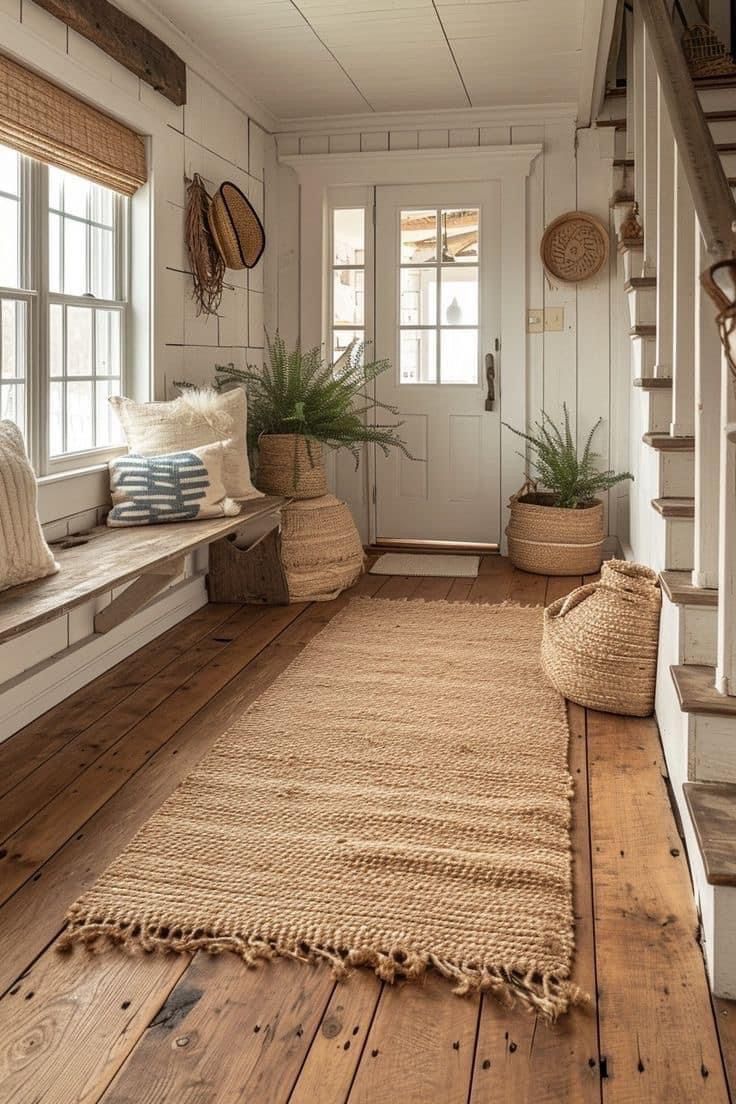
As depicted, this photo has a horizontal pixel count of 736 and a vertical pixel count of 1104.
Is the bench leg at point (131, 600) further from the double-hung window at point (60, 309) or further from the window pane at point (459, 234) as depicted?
the window pane at point (459, 234)

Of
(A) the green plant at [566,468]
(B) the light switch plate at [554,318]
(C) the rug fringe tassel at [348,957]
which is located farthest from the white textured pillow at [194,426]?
(C) the rug fringe tassel at [348,957]

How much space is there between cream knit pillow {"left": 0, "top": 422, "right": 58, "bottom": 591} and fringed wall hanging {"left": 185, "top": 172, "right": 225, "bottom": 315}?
6.37ft

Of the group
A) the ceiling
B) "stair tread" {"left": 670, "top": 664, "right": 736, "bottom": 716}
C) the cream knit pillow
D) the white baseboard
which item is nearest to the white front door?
the ceiling

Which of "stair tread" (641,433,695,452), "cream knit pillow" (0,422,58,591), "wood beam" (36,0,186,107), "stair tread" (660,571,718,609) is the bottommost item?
"stair tread" (660,571,718,609)

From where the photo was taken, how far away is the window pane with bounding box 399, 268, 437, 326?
561 centimetres

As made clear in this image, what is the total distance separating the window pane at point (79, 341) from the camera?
140 inches

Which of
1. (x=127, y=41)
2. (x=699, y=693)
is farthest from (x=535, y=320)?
(x=699, y=693)

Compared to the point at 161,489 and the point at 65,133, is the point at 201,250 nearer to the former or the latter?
the point at 65,133

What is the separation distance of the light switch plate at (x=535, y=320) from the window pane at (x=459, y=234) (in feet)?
1.41

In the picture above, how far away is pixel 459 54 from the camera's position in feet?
14.8

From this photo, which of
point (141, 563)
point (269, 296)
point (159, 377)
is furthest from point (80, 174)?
point (269, 296)

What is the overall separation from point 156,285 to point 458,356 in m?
2.09

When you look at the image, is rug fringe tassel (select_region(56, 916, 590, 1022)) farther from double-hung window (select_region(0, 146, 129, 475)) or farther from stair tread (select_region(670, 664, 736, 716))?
double-hung window (select_region(0, 146, 129, 475))

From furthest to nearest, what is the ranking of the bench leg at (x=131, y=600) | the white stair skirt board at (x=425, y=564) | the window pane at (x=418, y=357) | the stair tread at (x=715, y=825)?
1. the window pane at (x=418, y=357)
2. the white stair skirt board at (x=425, y=564)
3. the bench leg at (x=131, y=600)
4. the stair tread at (x=715, y=825)
